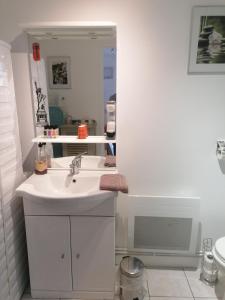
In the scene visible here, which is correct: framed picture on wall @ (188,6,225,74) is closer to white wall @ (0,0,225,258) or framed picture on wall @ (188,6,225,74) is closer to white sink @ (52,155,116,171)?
white wall @ (0,0,225,258)

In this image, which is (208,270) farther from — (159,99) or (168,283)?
(159,99)

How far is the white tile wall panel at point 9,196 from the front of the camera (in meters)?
1.32

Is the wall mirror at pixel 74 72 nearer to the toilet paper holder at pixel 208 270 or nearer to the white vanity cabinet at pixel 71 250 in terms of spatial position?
the white vanity cabinet at pixel 71 250

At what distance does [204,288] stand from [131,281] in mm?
603

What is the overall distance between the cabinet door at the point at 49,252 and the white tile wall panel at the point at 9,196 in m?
0.10

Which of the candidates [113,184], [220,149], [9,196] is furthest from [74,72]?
[220,149]

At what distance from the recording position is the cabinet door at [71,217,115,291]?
142 centimetres

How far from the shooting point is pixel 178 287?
5.46 ft

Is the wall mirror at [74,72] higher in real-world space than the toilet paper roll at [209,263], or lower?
higher

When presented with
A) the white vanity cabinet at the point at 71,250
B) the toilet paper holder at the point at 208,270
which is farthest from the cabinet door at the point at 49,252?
the toilet paper holder at the point at 208,270

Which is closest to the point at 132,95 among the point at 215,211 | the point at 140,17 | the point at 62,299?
the point at 140,17

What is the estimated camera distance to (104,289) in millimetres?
1544

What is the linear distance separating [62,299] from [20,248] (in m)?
0.47

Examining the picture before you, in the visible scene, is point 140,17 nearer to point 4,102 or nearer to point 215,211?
point 4,102
